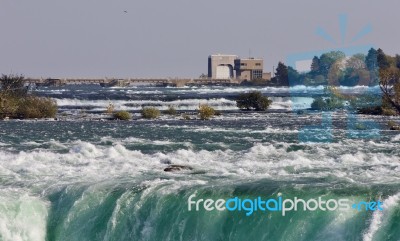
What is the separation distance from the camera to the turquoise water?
874 inches

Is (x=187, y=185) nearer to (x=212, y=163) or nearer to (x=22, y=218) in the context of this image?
(x=22, y=218)

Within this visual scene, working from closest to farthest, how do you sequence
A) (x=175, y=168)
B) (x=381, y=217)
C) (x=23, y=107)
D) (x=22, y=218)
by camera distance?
(x=381, y=217) < (x=22, y=218) < (x=175, y=168) < (x=23, y=107)

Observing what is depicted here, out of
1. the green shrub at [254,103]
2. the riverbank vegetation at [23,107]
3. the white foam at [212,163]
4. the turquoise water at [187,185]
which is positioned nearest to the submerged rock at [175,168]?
the white foam at [212,163]

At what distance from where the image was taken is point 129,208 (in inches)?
959

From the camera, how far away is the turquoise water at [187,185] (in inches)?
874

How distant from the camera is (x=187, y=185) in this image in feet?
85.9

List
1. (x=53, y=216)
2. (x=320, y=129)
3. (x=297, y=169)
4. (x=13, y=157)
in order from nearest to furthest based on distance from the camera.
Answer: (x=53, y=216)
(x=297, y=169)
(x=13, y=157)
(x=320, y=129)

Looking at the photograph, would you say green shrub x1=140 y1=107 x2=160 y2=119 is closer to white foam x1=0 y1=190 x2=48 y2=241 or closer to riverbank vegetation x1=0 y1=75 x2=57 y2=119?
riverbank vegetation x1=0 y1=75 x2=57 y2=119

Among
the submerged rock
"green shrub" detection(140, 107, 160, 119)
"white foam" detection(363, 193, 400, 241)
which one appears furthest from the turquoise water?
"green shrub" detection(140, 107, 160, 119)

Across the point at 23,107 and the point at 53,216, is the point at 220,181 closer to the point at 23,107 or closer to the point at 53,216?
the point at 53,216

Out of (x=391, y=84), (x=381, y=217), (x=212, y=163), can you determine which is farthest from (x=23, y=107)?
(x=381, y=217)

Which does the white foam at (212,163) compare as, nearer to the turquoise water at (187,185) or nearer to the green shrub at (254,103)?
the turquoise water at (187,185)

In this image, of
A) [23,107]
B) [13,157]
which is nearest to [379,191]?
[13,157]

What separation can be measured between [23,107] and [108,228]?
45.6 metres
